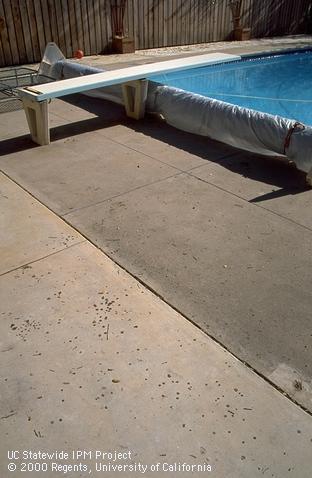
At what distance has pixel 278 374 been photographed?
1960 mm

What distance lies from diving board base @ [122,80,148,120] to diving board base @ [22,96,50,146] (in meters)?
1.45

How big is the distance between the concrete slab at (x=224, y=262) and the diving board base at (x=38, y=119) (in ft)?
5.64

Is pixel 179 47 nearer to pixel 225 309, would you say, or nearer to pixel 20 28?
pixel 20 28

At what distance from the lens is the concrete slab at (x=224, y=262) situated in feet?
7.02

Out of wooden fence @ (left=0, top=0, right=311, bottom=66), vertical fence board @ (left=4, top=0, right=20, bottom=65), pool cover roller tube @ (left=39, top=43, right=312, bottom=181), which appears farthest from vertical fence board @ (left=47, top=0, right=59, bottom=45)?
pool cover roller tube @ (left=39, top=43, right=312, bottom=181)

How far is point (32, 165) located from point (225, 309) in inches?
110

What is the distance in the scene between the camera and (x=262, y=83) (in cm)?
923

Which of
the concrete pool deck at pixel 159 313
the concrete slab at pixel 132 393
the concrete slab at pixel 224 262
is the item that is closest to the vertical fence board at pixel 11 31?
the concrete pool deck at pixel 159 313

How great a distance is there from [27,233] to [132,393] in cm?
164

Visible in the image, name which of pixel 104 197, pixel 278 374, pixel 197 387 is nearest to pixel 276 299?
pixel 278 374

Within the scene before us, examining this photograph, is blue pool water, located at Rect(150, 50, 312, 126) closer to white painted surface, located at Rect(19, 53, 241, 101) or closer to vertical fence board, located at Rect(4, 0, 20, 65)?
white painted surface, located at Rect(19, 53, 241, 101)

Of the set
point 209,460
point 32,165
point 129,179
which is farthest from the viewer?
point 32,165

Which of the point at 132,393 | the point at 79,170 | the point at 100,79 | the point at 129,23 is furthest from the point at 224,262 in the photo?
the point at 129,23

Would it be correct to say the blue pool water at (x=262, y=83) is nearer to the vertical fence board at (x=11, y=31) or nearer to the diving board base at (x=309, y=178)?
the vertical fence board at (x=11, y=31)
